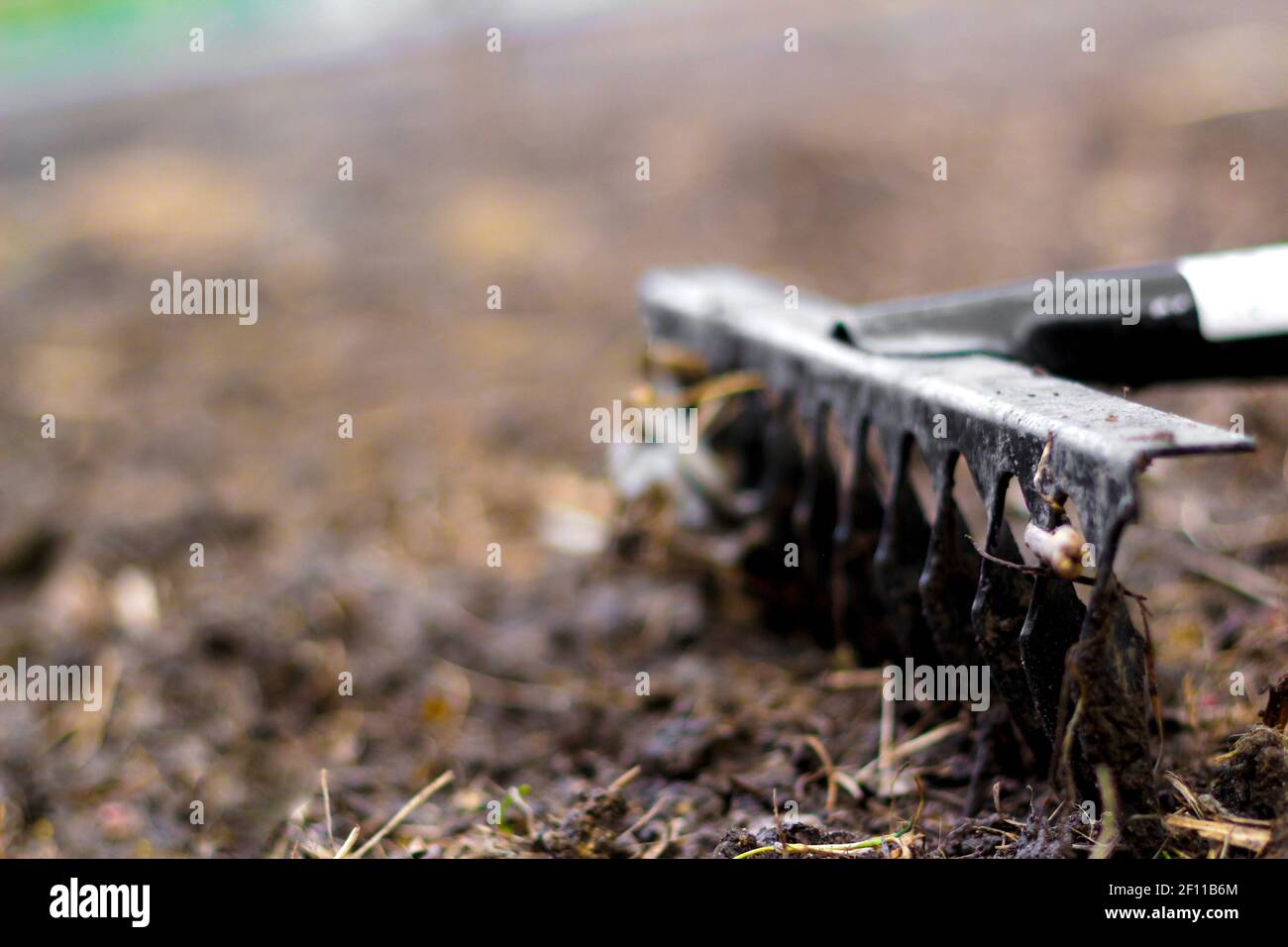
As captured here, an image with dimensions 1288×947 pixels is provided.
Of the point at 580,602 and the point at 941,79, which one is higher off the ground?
the point at 941,79

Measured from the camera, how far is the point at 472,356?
4688mm

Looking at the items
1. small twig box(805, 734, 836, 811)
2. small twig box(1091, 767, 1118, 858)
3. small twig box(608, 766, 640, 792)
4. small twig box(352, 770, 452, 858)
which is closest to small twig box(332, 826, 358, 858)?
small twig box(352, 770, 452, 858)

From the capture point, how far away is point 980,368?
1.79m

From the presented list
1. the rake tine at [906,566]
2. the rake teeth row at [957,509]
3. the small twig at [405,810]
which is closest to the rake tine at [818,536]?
the rake teeth row at [957,509]

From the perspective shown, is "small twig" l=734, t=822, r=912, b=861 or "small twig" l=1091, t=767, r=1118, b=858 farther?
"small twig" l=734, t=822, r=912, b=861

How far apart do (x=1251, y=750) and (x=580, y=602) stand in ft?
5.21

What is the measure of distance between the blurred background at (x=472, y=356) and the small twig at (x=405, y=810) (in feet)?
0.10

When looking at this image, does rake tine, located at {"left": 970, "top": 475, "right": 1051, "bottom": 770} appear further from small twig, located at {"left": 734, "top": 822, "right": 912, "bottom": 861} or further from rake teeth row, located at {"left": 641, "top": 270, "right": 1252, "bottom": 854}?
small twig, located at {"left": 734, "top": 822, "right": 912, "bottom": 861}

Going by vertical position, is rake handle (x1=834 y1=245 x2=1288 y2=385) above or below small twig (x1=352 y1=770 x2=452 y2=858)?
above

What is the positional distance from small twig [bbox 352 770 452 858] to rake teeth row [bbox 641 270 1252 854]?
77 centimetres

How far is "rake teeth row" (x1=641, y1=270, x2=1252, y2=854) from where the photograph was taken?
1.33 metres

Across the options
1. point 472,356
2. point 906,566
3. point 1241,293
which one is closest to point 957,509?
point 906,566
